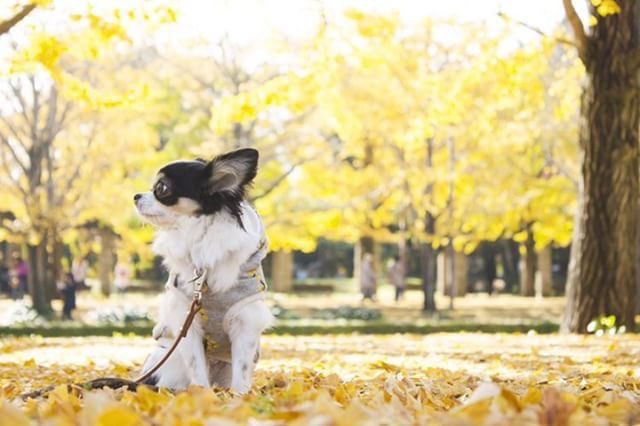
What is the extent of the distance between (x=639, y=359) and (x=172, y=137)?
21148 mm

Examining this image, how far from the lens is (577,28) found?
9.91 m

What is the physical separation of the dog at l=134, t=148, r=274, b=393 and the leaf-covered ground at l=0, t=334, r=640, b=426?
339 millimetres

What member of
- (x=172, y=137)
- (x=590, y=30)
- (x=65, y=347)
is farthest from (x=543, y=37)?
(x=172, y=137)

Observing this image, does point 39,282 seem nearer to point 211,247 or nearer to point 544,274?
point 211,247

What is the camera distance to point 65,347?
438 inches

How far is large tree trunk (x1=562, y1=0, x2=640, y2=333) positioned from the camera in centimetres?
1022

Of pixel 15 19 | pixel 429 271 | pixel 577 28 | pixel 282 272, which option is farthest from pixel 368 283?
pixel 15 19

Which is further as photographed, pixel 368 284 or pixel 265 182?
pixel 368 284

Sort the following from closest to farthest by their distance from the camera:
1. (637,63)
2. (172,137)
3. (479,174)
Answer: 1. (637,63)
2. (479,174)
3. (172,137)

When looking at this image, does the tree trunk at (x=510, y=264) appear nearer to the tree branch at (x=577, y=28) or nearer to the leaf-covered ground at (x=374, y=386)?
the leaf-covered ground at (x=374, y=386)

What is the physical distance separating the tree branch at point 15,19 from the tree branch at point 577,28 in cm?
566

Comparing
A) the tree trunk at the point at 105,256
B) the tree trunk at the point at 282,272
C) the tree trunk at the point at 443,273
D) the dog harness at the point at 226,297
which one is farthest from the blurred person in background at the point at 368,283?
the dog harness at the point at 226,297

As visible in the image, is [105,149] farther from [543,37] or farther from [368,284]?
[543,37]

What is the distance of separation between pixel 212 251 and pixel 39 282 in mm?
17461
